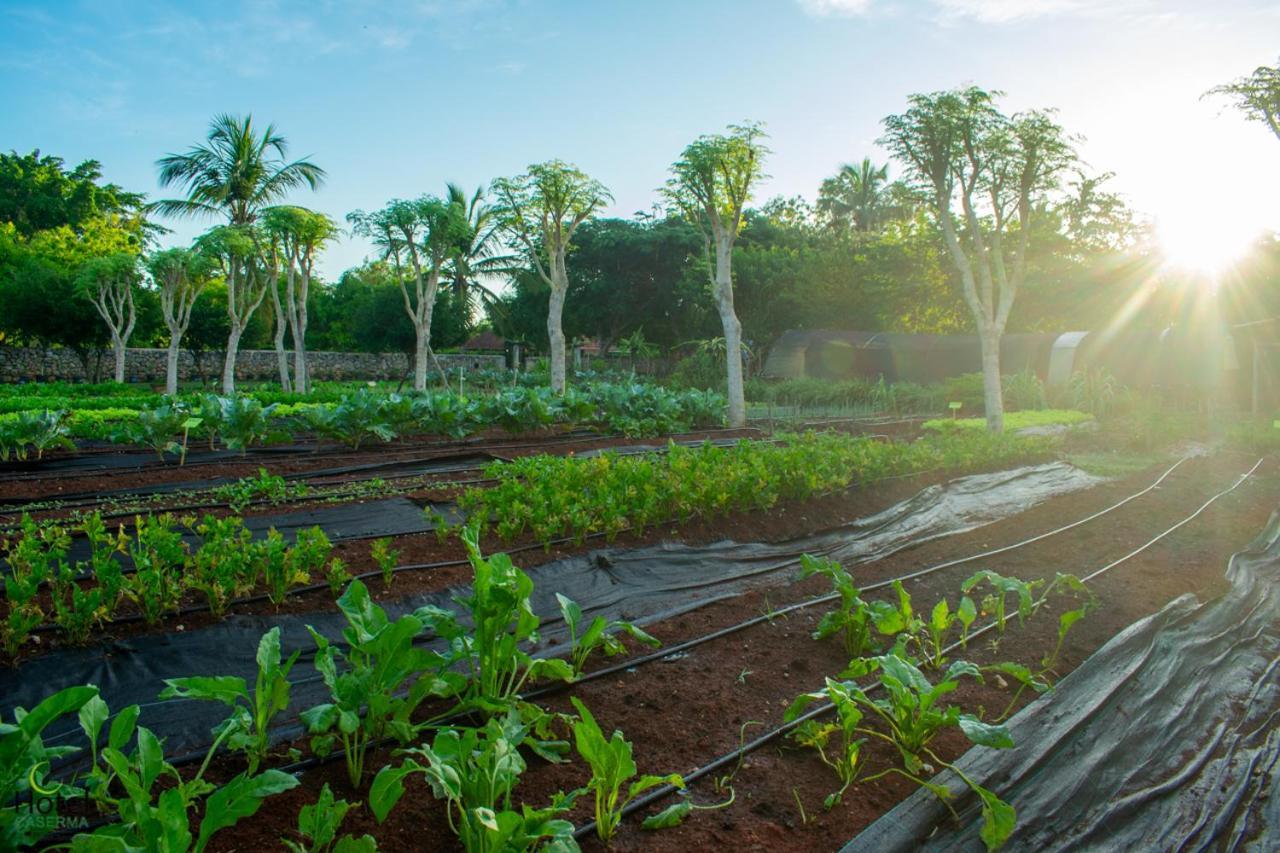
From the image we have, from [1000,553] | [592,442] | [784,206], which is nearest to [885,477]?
[1000,553]

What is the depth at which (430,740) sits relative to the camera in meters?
2.70

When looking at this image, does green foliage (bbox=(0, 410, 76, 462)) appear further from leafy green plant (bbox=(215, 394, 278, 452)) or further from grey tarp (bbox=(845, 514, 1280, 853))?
grey tarp (bbox=(845, 514, 1280, 853))

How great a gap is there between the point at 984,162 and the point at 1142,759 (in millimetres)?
11653

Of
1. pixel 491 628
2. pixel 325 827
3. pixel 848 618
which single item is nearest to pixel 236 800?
pixel 325 827

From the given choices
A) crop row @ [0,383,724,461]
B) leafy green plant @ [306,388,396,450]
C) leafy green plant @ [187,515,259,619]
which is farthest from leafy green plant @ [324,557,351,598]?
leafy green plant @ [306,388,396,450]

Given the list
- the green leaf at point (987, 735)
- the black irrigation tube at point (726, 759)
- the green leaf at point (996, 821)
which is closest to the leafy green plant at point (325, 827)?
the black irrigation tube at point (726, 759)

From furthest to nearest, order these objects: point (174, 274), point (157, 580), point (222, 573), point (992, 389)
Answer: point (174, 274), point (992, 389), point (222, 573), point (157, 580)

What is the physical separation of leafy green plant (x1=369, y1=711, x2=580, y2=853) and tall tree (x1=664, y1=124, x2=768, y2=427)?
11.9m

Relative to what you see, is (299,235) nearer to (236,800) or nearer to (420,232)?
(420,232)

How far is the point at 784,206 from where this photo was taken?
4159 cm

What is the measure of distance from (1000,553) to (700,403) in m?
8.43

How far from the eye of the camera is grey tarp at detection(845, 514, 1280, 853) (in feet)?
7.51

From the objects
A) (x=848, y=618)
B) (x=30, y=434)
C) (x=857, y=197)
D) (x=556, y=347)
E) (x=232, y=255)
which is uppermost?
(x=857, y=197)

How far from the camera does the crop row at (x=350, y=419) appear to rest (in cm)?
826
